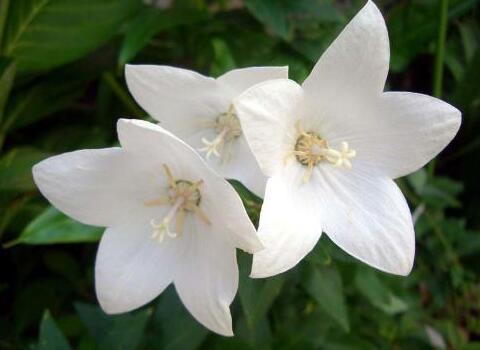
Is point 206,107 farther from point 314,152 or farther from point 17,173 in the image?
point 17,173

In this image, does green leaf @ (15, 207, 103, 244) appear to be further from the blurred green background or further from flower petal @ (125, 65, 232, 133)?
flower petal @ (125, 65, 232, 133)

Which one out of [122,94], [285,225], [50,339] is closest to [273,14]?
[122,94]

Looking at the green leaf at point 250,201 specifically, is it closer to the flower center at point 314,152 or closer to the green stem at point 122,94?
the flower center at point 314,152

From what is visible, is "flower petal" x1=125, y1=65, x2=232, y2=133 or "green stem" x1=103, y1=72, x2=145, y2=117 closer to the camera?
"flower petal" x1=125, y1=65, x2=232, y2=133

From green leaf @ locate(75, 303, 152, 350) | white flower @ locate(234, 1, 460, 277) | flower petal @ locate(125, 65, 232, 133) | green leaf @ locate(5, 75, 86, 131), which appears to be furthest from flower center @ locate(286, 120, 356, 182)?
green leaf @ locate(5, 75, 86, 131)

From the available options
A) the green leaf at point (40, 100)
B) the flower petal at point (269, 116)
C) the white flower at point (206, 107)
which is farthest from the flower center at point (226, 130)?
the green leaf at point (40, 100)

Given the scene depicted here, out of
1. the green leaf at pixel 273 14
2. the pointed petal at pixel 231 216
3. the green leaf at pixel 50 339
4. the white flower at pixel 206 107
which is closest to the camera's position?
the pointed petal at pixel 231 216
